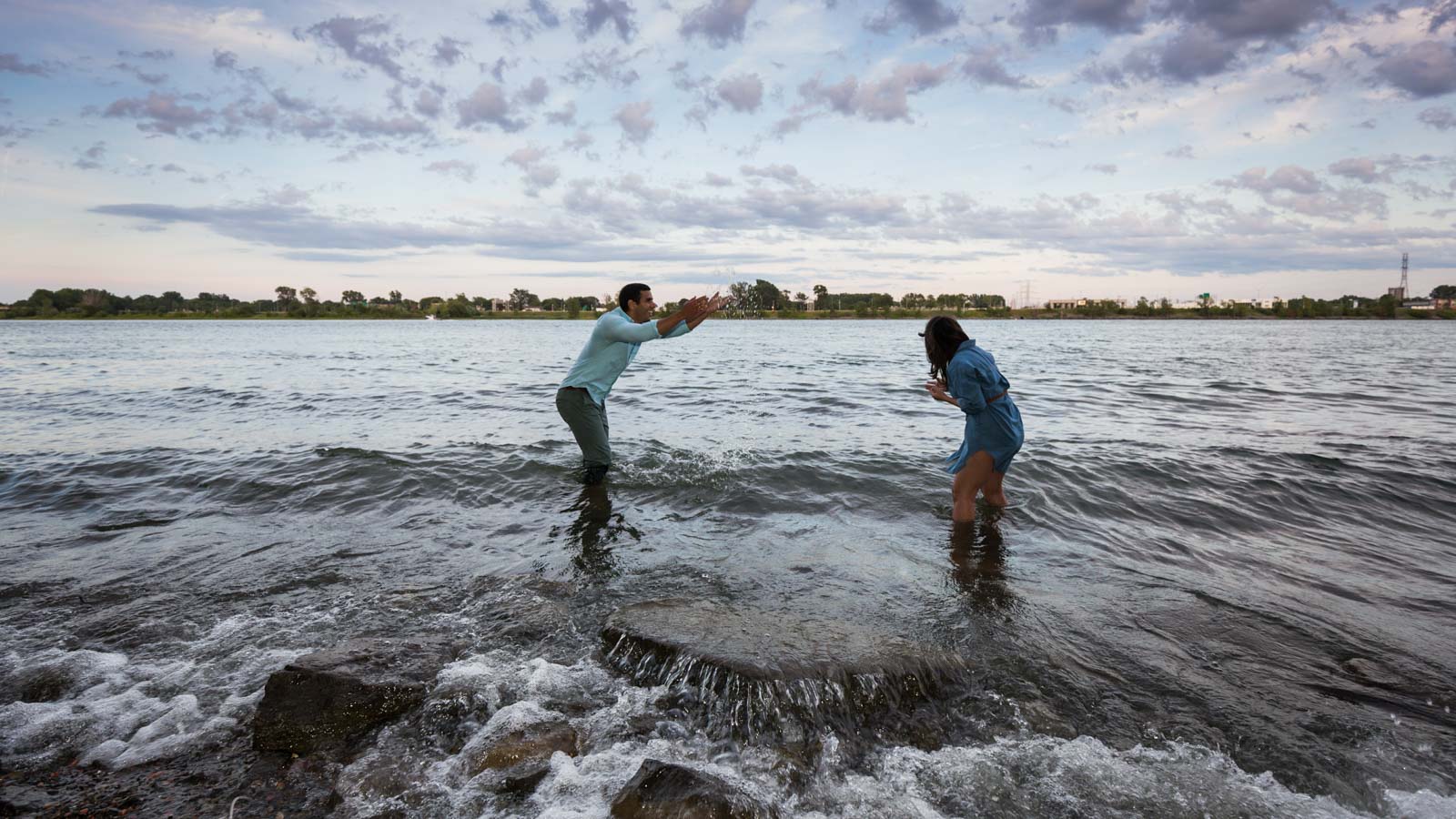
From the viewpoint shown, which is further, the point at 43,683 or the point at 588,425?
the point at 588,425

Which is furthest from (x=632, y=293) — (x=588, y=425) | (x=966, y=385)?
(x=966, y=385)

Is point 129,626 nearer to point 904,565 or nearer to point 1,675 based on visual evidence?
point 1,675

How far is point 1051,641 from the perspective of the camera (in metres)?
5.45

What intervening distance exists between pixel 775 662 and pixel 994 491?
17.4ft

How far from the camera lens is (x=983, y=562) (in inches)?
285

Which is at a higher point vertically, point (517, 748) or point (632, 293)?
point (632, 293)

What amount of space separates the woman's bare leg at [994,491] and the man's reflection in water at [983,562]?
0.34ft

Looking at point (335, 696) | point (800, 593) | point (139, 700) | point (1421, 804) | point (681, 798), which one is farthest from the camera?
point (800, 593)

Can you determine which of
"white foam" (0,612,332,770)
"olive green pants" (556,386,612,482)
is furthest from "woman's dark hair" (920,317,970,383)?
"white foam" (0,612,332,770)

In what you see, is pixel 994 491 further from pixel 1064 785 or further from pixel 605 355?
pixel 605 355

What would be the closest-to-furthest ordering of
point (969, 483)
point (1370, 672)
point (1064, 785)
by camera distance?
1. point (1064, 785)
2. point (1370, 672)
3. point (969, 483)

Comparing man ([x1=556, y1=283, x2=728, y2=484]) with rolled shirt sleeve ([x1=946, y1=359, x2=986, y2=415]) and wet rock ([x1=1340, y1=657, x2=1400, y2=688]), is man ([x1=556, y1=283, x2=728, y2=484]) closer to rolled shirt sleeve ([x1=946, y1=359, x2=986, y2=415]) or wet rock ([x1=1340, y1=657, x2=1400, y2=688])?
rolled shirt sleeve ([x1=946, y1=359, x2=986, y2=415])

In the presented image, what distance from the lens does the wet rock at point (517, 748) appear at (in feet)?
12.6

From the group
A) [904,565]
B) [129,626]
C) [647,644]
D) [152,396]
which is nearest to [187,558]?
[129,626]
